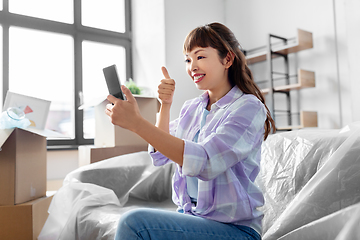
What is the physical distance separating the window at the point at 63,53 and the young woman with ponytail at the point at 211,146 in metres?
1.73

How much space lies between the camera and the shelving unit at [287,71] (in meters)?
2.48

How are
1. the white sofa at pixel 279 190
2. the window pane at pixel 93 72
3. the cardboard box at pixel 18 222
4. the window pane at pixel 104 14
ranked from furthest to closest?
the window pane at pixel 104 14, the window pane at pixel 93 72, the cardboard box at pixel 18 222, the white sofa at pixel 279 190

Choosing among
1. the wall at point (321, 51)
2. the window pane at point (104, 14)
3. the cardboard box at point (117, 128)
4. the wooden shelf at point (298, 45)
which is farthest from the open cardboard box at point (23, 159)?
the wall at point (321, 51)

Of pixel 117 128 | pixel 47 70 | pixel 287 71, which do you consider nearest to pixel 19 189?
pixel 117 128

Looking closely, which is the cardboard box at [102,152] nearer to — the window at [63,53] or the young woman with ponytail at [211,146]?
the window at [63,53]

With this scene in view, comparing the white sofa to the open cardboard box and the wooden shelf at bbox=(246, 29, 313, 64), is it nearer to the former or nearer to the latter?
the open cardboard box

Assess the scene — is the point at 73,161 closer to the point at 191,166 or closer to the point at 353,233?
the point at 191,166

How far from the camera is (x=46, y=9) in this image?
275 centimetres

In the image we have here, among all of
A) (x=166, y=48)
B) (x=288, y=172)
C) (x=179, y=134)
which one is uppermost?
(x=166, y=48)

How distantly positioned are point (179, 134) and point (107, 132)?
1.00 m

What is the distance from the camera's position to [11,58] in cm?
253

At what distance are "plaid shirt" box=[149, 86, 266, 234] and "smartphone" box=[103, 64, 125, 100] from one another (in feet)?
0.69

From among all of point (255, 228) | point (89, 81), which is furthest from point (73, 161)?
point (255, 228)

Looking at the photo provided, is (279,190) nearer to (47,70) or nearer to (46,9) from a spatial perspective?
(47,70)
